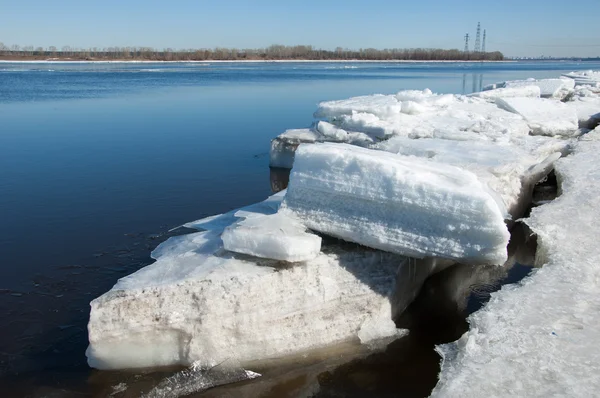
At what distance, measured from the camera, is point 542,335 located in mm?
2828

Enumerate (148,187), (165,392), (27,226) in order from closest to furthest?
(165,392) → (27,226) → (148,187)

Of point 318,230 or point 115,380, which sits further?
point 318,230

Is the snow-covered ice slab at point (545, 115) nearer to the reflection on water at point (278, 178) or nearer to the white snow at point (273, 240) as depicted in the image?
the reflection on water at point (278, 178)

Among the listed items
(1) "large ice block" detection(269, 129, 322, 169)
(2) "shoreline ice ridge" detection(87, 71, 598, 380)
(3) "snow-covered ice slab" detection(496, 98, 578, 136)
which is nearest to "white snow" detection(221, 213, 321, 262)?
(2) "shoreline ice ridge" detection(87, 71, 598, 380)

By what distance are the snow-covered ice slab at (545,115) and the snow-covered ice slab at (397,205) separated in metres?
5.71

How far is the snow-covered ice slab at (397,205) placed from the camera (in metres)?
3.30

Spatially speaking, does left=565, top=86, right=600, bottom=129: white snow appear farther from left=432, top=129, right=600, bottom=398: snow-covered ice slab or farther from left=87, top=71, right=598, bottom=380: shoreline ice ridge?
left=87, top=71, right=598, bottom=380: shoreline ice ridge

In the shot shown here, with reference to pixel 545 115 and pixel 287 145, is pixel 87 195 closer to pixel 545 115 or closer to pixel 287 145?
pixel 287 145

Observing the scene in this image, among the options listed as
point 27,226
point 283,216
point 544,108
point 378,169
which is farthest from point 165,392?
point 544,108

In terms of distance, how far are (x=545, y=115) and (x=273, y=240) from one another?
7.76 m

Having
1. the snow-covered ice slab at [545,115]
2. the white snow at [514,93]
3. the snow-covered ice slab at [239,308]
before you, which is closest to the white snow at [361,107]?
the snow-covered ice slab at [545,115]

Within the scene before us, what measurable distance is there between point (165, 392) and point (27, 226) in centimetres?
383

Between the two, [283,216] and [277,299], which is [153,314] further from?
[283,216]

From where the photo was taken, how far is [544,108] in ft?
31.9
